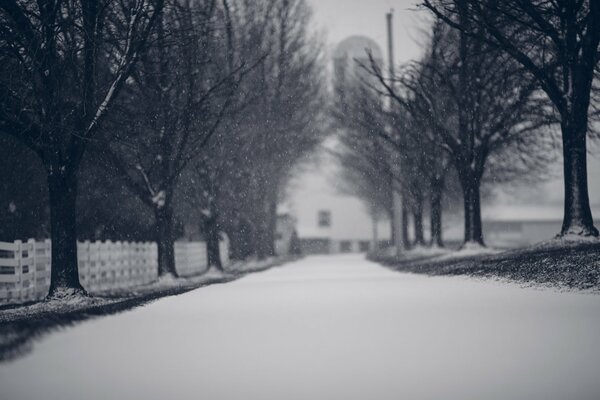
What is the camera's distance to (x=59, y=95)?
40.6 feet

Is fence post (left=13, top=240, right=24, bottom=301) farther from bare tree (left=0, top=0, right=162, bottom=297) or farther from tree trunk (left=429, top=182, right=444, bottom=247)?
tree trunk (left=429, top=182, right=444, bottom=247)

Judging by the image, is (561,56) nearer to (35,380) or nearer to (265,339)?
(265,339)

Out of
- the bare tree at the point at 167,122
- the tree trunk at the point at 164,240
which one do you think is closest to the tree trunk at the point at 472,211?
the bare tree at the point at 167,122

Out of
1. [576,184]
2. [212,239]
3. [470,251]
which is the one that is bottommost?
[470,251]

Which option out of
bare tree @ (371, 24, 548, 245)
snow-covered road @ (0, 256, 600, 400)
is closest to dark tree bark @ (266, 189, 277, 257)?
bare tree @ (371, 24, 548, 245)

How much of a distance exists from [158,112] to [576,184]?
10547 mm

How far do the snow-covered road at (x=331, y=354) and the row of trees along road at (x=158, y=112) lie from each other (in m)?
5.72

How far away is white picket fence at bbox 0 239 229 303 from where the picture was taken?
14.2m

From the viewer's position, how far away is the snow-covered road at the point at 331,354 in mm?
4770

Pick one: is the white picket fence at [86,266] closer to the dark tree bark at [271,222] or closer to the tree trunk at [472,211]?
the dark tree bark at [271,222]

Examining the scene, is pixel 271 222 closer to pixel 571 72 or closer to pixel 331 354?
pixel 571 72

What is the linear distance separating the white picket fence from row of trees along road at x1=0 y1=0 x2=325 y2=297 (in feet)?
4.40

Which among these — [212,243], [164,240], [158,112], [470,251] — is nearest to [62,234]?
[158,112]

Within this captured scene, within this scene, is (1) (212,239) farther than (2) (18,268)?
Yes
